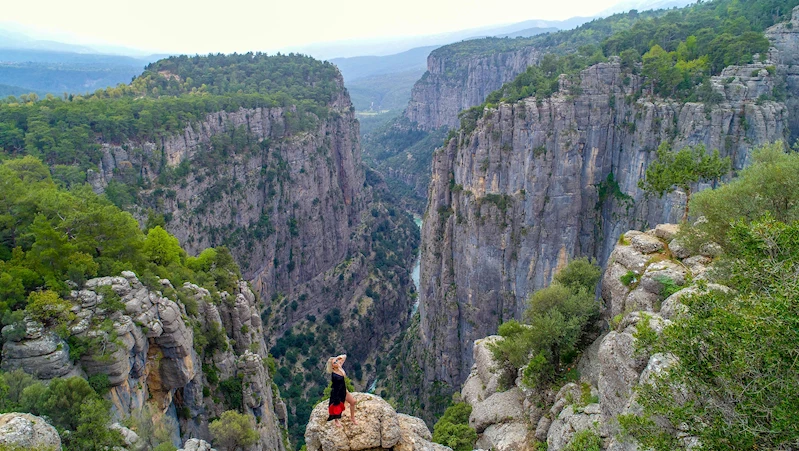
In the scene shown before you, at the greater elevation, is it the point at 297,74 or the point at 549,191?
the point at 297,74

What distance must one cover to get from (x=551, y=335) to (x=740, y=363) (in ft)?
41.1

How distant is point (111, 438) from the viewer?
53.0 feet

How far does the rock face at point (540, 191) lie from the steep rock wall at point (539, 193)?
0.12 meters

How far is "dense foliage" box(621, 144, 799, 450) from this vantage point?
875cm

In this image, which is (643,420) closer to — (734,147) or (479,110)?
(734,147)

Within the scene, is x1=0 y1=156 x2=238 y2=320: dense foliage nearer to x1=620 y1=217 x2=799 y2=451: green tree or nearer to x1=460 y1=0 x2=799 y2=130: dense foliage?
x1=620 y1=217 x2=799 y2=451: green tree

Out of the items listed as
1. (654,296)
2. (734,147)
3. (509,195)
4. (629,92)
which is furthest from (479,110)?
(654,296)

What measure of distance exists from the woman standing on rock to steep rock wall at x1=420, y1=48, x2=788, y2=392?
143 feet

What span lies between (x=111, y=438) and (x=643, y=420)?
1640cm

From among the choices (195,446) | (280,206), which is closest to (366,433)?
(195,446)

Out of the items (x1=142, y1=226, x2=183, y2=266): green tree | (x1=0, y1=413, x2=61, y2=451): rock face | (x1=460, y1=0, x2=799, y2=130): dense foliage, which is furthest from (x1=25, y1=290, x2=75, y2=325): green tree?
(x1=460, y1=0, x2=799, y2=130): dense foliage

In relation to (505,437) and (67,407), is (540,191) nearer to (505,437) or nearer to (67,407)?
(505,437)

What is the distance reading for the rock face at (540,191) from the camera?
5147 cm

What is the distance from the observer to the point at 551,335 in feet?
69.7
